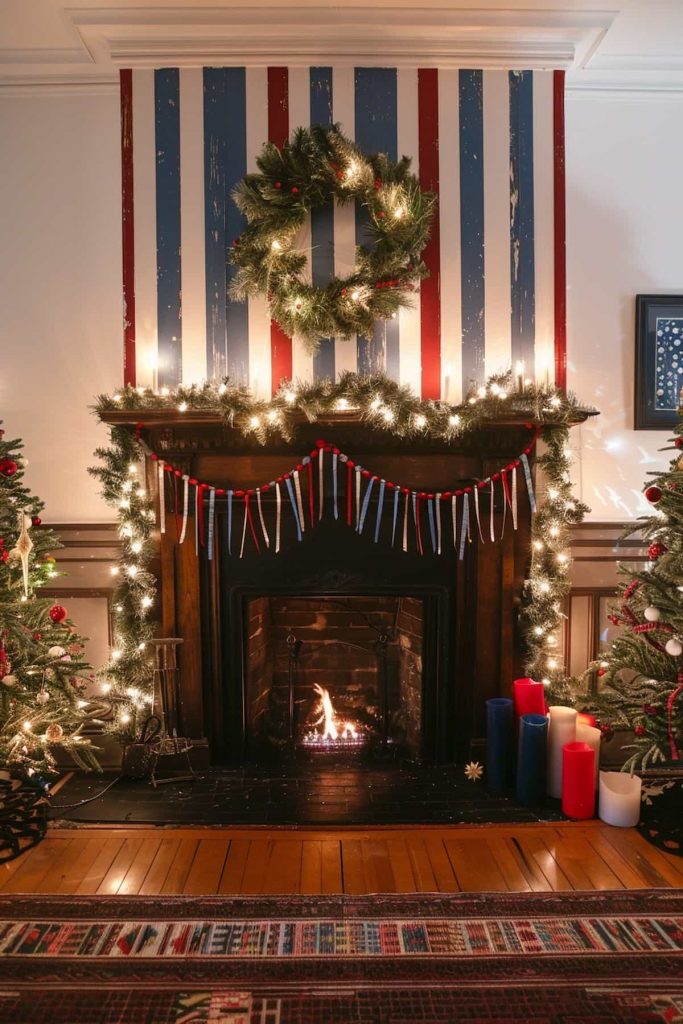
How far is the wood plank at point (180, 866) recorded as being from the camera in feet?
7.33

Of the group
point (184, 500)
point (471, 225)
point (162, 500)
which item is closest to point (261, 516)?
point (184, 500)

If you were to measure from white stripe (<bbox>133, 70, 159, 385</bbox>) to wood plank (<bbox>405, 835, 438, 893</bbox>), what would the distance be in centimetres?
225

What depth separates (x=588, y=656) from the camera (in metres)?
3.21

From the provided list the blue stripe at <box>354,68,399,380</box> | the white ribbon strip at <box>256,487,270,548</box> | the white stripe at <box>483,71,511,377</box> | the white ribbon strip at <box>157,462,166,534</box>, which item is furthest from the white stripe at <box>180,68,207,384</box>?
the white stripe at <box>483,71,511,377</box>

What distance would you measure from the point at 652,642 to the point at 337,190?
2.34 metres

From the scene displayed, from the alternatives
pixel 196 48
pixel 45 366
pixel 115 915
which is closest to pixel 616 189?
pixel 196 48

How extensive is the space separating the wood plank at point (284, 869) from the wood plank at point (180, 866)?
29cm

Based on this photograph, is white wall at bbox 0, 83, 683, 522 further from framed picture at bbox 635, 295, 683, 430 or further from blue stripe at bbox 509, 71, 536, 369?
blue stripe at bbox 509, 71, 536, 369

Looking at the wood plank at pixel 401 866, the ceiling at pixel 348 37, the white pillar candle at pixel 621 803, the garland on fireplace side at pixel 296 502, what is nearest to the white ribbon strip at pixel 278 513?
the garland on fireplace side at pixel 296 502

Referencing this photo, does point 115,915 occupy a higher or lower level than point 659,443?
lower

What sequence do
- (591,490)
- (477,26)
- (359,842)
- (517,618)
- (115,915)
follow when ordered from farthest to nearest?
(591,490) → (517,618) → (477,26) → (359,842) → (115,915)

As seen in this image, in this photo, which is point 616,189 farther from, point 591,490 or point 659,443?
point 591,490

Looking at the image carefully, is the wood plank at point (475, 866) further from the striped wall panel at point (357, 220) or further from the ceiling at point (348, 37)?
the ceiling at point (348, 37)

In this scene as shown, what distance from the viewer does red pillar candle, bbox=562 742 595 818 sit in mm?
2654
